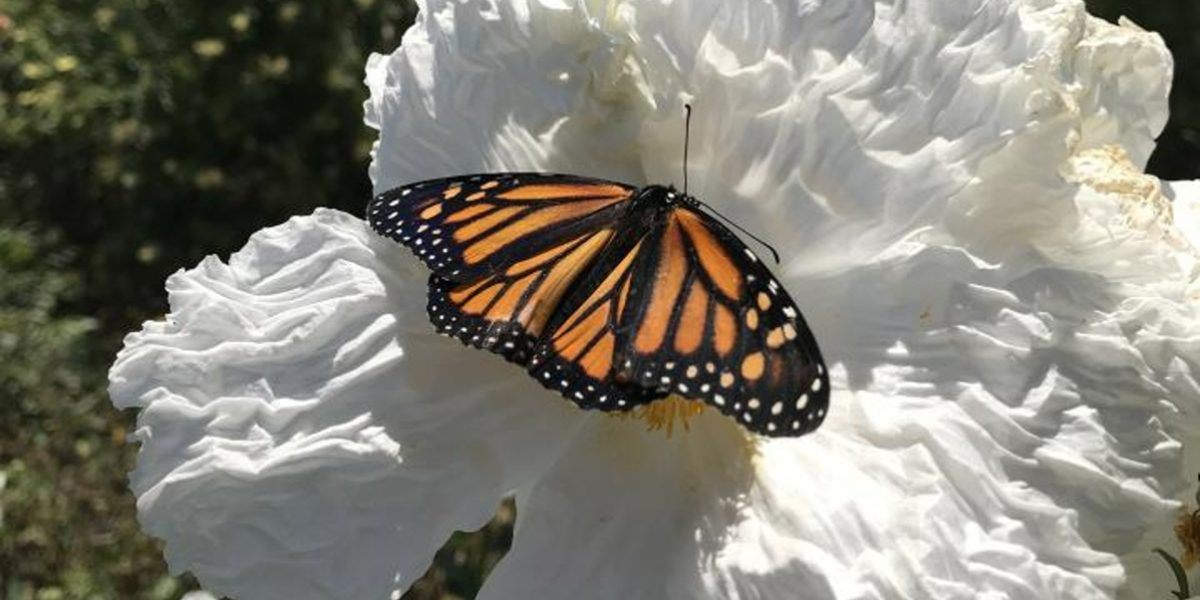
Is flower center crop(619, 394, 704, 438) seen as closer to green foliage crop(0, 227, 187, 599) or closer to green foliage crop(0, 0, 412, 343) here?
green foliage crop(0, 227, 187, 599)

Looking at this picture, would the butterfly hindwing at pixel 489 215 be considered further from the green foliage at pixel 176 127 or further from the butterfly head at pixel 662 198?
the green foliage at pixel 176 127

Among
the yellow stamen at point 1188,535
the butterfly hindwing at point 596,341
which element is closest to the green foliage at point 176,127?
the butterfly hindwing at point 596,341

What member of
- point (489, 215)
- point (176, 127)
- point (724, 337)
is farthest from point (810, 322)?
point (176, 127)

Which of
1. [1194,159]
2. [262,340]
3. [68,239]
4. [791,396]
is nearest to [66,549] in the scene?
[68,239]

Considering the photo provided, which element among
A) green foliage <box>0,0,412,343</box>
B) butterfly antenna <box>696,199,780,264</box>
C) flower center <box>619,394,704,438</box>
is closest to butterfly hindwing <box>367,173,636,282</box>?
butterfly antenna <box>696,199,780,264</box>

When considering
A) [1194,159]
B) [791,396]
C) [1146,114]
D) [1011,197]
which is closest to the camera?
[791,396]

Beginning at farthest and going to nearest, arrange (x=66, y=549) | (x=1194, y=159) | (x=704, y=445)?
(x=1194, y=159) < (x=66, y=549) < (x=704, y=445)

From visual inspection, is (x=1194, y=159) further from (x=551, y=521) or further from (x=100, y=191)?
(x=551, y=521)

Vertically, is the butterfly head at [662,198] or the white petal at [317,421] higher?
the butterfly head at [662,198]

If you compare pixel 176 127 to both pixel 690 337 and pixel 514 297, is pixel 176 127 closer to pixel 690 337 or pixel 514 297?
pixel 514 297
